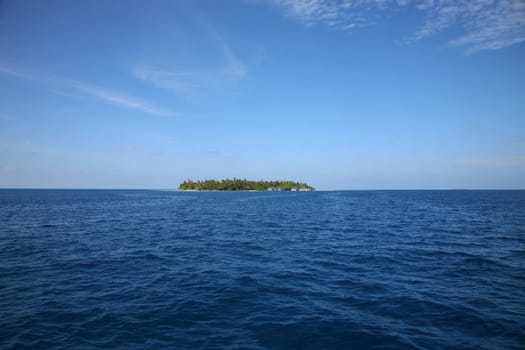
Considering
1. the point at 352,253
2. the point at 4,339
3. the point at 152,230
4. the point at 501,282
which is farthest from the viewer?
the point at 152,230

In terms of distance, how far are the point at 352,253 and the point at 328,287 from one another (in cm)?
892

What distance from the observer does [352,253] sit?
2303 centimetres

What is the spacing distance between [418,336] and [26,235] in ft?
133

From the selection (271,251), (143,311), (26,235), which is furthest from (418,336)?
(26,235)

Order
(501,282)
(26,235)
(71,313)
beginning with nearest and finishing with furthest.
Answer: (71,313), (501,282), (26,235)

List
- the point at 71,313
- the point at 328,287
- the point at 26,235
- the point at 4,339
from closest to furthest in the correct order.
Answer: the point at 4,339 < the point at 71,313 < the point at 328,287 < the point at 26,235

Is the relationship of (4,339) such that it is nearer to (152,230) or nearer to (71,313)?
(71,313)

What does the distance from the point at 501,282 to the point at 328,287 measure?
10.9 meters

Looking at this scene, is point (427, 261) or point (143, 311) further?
point (427, 261)

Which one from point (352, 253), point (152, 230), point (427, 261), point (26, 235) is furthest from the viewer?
point (152, 230)

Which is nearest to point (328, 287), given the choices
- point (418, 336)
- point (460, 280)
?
point (418, 336)

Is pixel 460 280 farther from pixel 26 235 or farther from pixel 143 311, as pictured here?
pixel 26 235

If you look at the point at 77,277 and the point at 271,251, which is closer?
the point at 77,277

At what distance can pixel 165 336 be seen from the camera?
10.1 m
